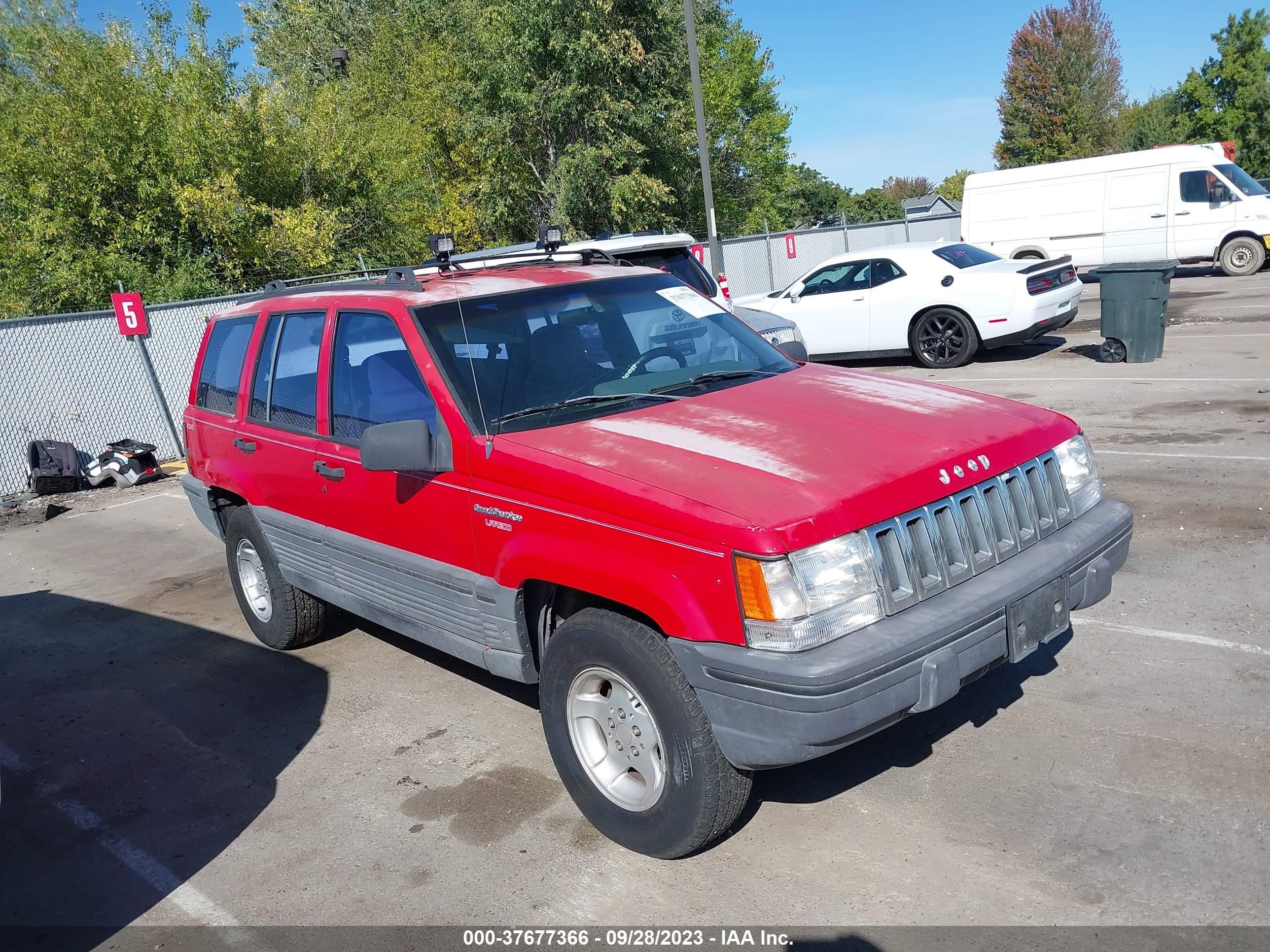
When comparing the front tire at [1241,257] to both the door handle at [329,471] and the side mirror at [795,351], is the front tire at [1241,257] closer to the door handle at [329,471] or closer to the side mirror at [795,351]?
the side mirror at [795,351]

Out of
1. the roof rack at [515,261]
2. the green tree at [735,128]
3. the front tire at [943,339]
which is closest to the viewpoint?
the roof rack at [515,261]

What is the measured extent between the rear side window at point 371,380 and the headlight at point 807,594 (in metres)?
1.69

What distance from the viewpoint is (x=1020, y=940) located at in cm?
295

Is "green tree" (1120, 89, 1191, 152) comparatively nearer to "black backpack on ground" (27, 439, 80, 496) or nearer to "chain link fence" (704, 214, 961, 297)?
"chain link fence" (704, 214, 961, 297)

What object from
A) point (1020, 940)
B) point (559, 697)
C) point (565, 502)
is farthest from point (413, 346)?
point (1020, 940)

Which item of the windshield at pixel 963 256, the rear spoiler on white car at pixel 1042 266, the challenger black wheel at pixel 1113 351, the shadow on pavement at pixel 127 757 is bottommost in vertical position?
the shadow on pavement at pixel 127 757

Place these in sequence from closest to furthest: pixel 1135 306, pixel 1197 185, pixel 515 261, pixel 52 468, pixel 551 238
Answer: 1. pixel 515 261
2. pixel 551 238
3. pixel 1135 306
4. pixel 52 468
5. pixel 1197 185

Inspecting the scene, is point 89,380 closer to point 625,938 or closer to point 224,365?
point 224,365

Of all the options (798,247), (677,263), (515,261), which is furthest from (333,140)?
(515,261)

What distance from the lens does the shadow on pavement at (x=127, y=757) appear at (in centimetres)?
391

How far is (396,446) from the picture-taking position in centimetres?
391

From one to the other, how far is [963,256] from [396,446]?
35.4 feet

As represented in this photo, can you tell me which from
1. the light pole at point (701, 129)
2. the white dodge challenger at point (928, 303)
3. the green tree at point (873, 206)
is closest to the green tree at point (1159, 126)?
the green tree at point (873, 206)

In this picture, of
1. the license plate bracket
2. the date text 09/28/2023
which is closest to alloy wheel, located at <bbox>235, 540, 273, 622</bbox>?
the date text 09/28/2023
